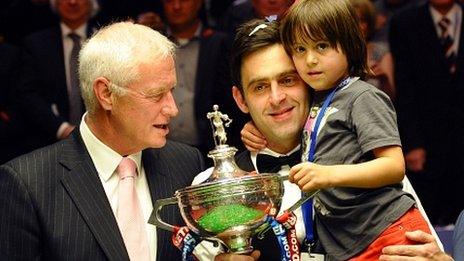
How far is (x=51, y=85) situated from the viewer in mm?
5750

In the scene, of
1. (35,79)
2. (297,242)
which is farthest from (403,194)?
(35,79)

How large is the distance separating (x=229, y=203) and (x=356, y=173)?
36cm

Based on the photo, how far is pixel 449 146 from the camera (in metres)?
5.77

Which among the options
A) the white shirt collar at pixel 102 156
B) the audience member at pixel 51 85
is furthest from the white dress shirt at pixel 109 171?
the audience member at pixel 51 85

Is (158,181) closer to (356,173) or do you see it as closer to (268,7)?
(356,173)

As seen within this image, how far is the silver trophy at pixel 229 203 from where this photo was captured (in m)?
3.23

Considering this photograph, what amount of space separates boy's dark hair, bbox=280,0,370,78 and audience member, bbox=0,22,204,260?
396mm

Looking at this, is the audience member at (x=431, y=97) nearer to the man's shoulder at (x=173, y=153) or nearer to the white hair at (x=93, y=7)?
the white hair at (x=93, y=7)

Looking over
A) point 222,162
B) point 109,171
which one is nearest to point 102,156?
point 109,171

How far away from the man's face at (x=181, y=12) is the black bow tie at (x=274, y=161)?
7.25 feet

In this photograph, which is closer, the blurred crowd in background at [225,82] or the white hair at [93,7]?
the blurred crowd in background at [225,82]

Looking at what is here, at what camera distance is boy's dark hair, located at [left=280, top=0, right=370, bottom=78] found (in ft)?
11.3

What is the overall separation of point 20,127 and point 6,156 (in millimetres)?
164

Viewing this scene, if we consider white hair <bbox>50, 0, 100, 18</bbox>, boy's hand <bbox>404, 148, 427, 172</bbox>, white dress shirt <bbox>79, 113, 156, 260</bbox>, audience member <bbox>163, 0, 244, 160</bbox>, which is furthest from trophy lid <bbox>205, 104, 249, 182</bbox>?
white hair <bbox>50, 0, 100, 18</bbox>
